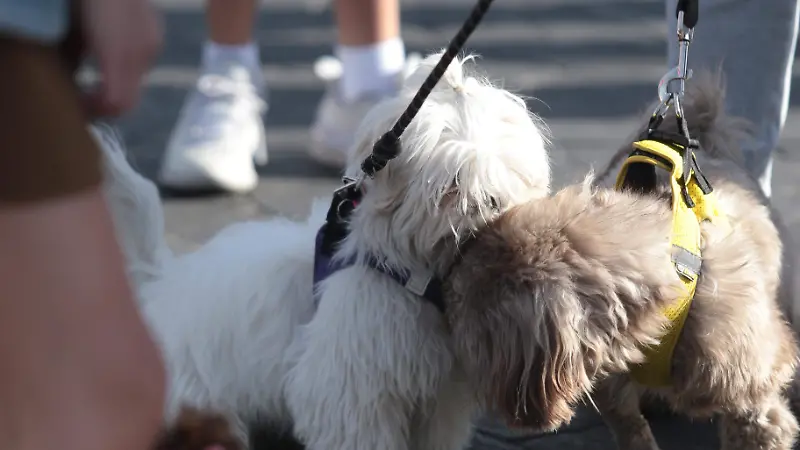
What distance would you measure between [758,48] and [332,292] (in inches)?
49.4

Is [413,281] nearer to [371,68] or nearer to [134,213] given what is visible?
[134,213]

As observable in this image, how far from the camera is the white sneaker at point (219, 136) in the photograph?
3164mm

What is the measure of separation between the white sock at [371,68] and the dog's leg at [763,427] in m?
1.72

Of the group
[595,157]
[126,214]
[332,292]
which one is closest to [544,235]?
[332,292]

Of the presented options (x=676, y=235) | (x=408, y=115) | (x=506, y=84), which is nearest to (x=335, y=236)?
(x=408, y=115)

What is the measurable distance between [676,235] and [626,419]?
0.47 meters

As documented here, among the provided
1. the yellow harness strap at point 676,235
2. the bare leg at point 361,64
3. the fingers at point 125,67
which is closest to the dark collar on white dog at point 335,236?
the yellow harness strap at point 676,235

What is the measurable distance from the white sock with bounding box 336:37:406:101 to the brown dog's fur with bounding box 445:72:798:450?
1563 millimetres

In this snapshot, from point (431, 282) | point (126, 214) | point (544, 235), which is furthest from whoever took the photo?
point (126, 214)

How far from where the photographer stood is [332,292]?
5.61ft

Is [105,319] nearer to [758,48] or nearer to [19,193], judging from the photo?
[19,193]

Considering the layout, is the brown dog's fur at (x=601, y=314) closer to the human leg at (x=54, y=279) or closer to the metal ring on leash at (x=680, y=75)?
the metal ring on leash at (x=680, y=75)

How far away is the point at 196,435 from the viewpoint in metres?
1.38

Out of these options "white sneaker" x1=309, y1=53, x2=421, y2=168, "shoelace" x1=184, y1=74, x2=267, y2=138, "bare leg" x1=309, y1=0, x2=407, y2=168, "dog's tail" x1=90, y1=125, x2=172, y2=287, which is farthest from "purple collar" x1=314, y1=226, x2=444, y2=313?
"shoelace" x1=184, y1=74, x2=267, y2=138
